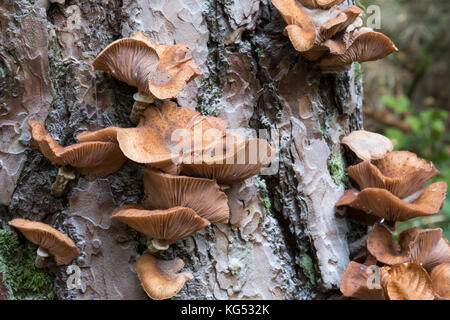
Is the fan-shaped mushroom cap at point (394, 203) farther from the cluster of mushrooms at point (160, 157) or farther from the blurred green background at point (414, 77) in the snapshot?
the blurred green background at point (414, 77)

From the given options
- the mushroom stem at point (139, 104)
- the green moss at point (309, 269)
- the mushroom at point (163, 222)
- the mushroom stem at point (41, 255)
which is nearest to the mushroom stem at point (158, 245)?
the mushroom at point (163, 222)

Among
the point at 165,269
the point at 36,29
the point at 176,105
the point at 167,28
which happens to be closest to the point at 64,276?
the point at 165,269

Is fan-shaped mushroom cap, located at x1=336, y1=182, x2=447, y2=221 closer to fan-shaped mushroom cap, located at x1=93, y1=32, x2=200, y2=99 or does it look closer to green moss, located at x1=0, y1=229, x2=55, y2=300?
fan-shaped mushroom cap, located at x1=93, y1=32, x2=200, y2=99

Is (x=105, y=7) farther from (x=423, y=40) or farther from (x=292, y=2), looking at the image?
(x=423, y=40)

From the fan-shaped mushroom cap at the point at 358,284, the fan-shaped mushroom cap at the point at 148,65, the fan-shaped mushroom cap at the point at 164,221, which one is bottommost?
the fan-shaped mushroom cap at the point at 358,284

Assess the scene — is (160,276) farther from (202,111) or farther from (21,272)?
(202,111)

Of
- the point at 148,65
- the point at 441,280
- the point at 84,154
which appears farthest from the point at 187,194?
the point at 441,280
